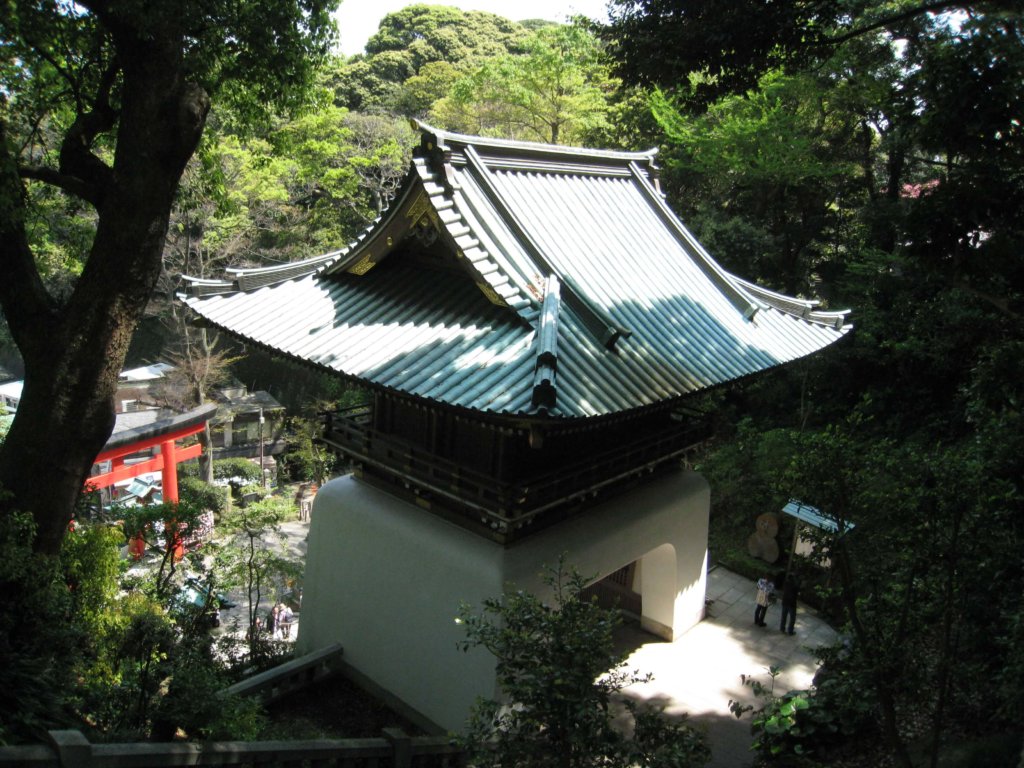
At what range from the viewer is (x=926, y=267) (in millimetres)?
8422

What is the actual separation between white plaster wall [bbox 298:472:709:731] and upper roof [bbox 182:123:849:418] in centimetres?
266

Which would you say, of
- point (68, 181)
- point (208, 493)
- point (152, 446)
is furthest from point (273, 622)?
point (208, 493)

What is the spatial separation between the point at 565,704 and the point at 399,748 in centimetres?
351

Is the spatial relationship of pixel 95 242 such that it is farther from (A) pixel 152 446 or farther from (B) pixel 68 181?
(A) pixel 152 446

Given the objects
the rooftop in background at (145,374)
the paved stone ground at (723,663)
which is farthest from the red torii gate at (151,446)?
the paved stone ground at (723,663)

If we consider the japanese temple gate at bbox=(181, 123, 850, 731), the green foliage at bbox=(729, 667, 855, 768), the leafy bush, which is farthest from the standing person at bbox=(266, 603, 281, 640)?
the leafy bush

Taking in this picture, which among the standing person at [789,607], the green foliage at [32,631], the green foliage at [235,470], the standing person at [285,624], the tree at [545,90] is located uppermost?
the tree at [545,90]

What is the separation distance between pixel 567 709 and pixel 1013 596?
549 cm

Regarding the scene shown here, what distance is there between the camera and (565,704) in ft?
18.8

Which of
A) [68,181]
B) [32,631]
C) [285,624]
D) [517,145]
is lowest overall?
[285,624]

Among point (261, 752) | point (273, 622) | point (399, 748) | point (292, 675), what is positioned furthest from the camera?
point (273, 622)

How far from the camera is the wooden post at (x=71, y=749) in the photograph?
18.4ft

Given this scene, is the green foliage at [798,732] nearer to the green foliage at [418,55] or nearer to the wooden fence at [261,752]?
the wooden fence at [261,752]

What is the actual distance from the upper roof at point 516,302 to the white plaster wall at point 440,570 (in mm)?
2657
